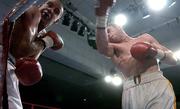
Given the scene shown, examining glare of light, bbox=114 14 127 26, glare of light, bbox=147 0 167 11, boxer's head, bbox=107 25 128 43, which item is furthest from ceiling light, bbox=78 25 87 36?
boxer's head, bbox=107 25 128 43

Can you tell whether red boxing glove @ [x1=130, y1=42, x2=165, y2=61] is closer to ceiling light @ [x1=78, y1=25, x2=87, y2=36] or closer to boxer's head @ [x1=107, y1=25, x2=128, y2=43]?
boxer's head @ [x1=107, y1=25, x2=128, y2=43]

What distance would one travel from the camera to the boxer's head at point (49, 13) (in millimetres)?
2105

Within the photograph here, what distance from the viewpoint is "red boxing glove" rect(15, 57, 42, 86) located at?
1.43m

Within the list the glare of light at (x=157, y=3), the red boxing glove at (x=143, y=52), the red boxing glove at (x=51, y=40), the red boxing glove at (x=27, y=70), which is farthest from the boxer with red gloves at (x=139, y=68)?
the glare of light at (x=157, y=3)

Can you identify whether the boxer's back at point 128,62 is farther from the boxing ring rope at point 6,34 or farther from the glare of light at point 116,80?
the glare of light at point 116,80

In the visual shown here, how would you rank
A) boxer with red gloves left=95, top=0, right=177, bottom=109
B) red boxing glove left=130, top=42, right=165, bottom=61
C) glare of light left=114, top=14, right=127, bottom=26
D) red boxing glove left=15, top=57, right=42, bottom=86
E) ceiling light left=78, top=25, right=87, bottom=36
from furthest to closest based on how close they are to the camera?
ceiling light left=78, top=25, right=87, bottom=36, glare of light left=114, top=14, right=127, bottom=26, red boxing glove left=130, top=42, right=165, bottom=61, boxer with red gloves left=95, top=0, right=177, bottom=109, red boxing glove left=15, top=57, right=42, bottom=86

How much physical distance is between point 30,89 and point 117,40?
4.92 meters

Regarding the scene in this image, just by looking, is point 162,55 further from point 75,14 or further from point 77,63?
point 77,63

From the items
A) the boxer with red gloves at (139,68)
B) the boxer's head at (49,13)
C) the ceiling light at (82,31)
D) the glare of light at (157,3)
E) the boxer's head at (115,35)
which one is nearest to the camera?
the boxer with red gloves at (139,68)

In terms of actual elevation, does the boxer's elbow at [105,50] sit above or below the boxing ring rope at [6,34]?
above

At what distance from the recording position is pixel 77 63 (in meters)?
6.14

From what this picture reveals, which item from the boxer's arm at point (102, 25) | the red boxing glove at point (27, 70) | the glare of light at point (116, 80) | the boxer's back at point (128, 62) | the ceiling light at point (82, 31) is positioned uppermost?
the ceiling light at point (82, 31)

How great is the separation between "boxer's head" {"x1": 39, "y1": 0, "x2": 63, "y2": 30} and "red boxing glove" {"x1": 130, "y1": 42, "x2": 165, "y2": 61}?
0.65 m

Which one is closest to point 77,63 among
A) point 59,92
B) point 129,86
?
point 59,92
